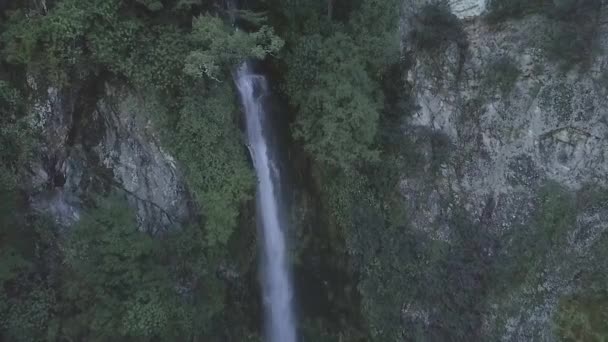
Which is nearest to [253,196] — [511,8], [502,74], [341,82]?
[341,82]

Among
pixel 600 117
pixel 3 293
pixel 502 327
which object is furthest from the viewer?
pixel 502 327

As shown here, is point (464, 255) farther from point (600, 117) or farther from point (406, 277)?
point (600, 117)

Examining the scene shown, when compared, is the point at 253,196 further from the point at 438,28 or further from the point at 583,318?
the point at 583,318

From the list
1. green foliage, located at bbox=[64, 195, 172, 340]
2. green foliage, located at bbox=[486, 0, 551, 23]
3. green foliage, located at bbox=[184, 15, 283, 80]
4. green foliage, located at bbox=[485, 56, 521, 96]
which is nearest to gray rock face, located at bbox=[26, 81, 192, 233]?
green foliage, located at bbox=[64, 195, 172, 340]

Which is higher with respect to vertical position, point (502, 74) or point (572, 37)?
point (572, 37)

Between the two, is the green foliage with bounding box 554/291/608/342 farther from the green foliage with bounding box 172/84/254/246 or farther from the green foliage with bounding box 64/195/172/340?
the green foliage with bounding box 64/195/172/340

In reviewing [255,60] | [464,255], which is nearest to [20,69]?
[255,60]
